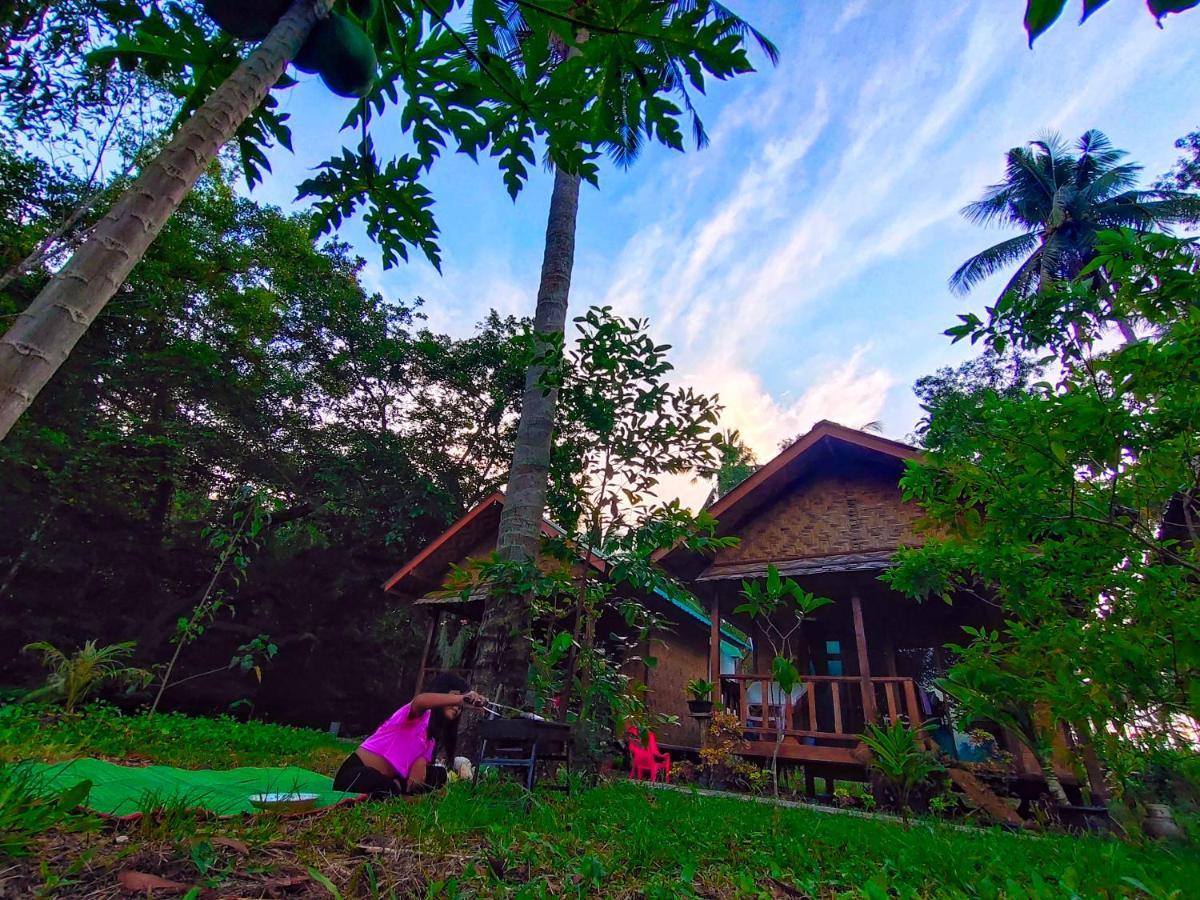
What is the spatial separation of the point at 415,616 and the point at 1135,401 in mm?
19133

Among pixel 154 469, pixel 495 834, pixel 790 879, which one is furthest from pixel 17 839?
pixel 154 469

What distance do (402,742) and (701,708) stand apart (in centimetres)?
584

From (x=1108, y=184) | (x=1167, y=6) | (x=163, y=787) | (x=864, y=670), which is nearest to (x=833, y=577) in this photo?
(x=864, y=670)

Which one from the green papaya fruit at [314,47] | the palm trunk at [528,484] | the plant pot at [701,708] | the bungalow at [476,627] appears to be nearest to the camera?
the green papaya fruit at [314,47]

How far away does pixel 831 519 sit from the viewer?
10570 mm

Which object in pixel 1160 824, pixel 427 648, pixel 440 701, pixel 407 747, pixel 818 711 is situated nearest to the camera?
pixel 440 701

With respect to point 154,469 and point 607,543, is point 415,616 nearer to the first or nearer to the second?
point 154,469

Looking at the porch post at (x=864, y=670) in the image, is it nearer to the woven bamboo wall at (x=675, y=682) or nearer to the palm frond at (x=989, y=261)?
the woven bamboo wall at (x=675, y=682)

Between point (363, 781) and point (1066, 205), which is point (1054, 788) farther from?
point (1066, 205)

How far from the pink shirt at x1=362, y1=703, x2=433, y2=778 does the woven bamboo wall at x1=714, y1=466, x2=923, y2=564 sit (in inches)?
295

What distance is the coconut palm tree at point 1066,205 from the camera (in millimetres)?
19203

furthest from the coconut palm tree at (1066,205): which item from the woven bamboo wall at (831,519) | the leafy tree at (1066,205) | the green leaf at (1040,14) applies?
the green leaf at (1040,14)

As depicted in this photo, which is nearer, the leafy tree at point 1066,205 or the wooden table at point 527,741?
the wooden table at point 527,741

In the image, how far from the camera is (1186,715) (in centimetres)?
316
